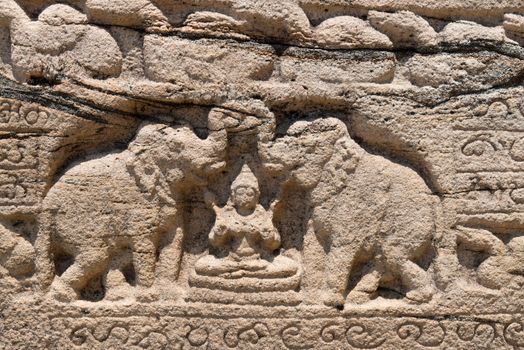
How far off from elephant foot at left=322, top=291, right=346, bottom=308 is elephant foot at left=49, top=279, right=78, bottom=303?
40.6 inches

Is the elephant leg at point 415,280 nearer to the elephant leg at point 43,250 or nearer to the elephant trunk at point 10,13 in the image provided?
the elephant leg at point 43,250

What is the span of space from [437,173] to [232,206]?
2.78ft

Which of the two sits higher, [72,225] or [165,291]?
[72,225]

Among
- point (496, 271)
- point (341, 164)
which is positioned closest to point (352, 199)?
point (341, 164)

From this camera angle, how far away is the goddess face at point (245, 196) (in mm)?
3084

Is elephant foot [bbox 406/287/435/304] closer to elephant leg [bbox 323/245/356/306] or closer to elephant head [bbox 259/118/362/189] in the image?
elephant leg [bbox 323/245/356/306]

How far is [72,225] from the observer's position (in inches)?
122

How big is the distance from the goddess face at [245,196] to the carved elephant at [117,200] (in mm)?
126

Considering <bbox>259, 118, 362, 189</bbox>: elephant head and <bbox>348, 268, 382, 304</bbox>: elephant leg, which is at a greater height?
<bbox>259, 118, 362, 189</bbox>: elephant head

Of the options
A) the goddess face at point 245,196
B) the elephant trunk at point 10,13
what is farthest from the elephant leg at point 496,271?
the elephant trunk at point 10,13

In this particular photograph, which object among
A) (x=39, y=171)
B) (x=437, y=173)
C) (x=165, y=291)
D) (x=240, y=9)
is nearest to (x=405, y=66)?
(x=437, y=173)

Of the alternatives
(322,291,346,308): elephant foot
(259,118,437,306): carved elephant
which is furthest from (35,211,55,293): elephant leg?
(322,291,346,308): elephant foot

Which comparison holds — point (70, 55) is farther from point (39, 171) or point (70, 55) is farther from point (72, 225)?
point (72, 225)

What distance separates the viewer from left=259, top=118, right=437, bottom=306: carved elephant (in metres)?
3.11
